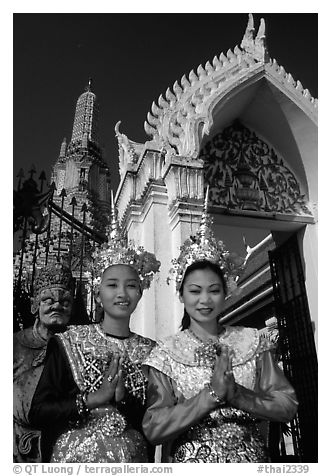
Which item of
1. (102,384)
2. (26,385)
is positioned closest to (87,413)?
(102,384)

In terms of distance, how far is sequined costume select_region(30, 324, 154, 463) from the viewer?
2.87m

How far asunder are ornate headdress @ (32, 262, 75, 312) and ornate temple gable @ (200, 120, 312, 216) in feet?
8.53

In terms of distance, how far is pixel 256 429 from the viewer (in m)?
3.00

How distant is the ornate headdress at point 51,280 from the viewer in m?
3.81

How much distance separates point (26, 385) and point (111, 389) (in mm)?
1235

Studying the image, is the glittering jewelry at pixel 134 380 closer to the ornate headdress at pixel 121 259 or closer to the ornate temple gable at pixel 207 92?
the ornate headdress at pixel 121 259

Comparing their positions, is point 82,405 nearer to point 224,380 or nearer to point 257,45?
point 224,380

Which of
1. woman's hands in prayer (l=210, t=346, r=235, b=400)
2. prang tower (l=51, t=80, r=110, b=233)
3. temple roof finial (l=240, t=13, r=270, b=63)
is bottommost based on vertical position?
woman's hands in prayer (l=210, t=346, r=235, b=400)

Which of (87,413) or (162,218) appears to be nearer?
(87,413)

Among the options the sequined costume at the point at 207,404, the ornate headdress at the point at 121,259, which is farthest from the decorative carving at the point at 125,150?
the sequined costume at the point at 207,404

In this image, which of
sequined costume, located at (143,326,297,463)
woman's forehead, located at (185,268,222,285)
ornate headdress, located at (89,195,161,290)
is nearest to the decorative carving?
ornate headdress, located at (89,195,161,290)

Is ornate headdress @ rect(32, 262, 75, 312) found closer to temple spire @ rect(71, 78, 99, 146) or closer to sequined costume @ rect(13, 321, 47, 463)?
sequined costume @ rect(13, 321, 47, 463)

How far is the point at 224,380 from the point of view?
2.67 meters
